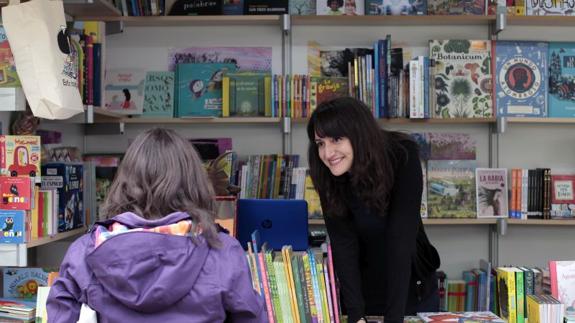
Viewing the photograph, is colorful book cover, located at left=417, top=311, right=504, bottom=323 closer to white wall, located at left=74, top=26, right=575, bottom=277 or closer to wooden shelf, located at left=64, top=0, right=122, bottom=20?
white wall, located at left=74, top=26, right=575, bottom=277

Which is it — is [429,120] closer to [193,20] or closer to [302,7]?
[302,7]

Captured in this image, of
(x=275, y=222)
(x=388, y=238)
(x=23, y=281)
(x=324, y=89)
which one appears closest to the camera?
(x=388, y=238)

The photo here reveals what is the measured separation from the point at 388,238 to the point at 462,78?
6.24ft

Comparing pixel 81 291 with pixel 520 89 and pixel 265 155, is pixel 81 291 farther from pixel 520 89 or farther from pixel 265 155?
pixel 520 89

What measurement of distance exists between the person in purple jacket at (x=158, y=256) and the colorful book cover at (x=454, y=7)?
98.8 inches

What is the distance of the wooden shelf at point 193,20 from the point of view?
3525mm

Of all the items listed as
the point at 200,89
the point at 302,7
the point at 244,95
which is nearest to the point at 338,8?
the point at 302,7

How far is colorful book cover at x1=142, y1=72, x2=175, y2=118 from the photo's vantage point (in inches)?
144

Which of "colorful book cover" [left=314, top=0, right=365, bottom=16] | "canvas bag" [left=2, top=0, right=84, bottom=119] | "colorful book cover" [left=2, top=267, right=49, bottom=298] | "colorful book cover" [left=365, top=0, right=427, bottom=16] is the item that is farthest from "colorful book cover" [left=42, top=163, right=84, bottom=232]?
"colorful book cover" [left=365, top=0, right=427, bottom=16]

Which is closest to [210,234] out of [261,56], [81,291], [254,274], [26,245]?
[81,291]

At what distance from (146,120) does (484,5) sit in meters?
2.05

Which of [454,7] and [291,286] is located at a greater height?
[454,7]

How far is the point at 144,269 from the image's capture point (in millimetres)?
1294

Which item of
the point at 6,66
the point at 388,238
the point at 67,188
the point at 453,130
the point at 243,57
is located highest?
the point at 243,57
